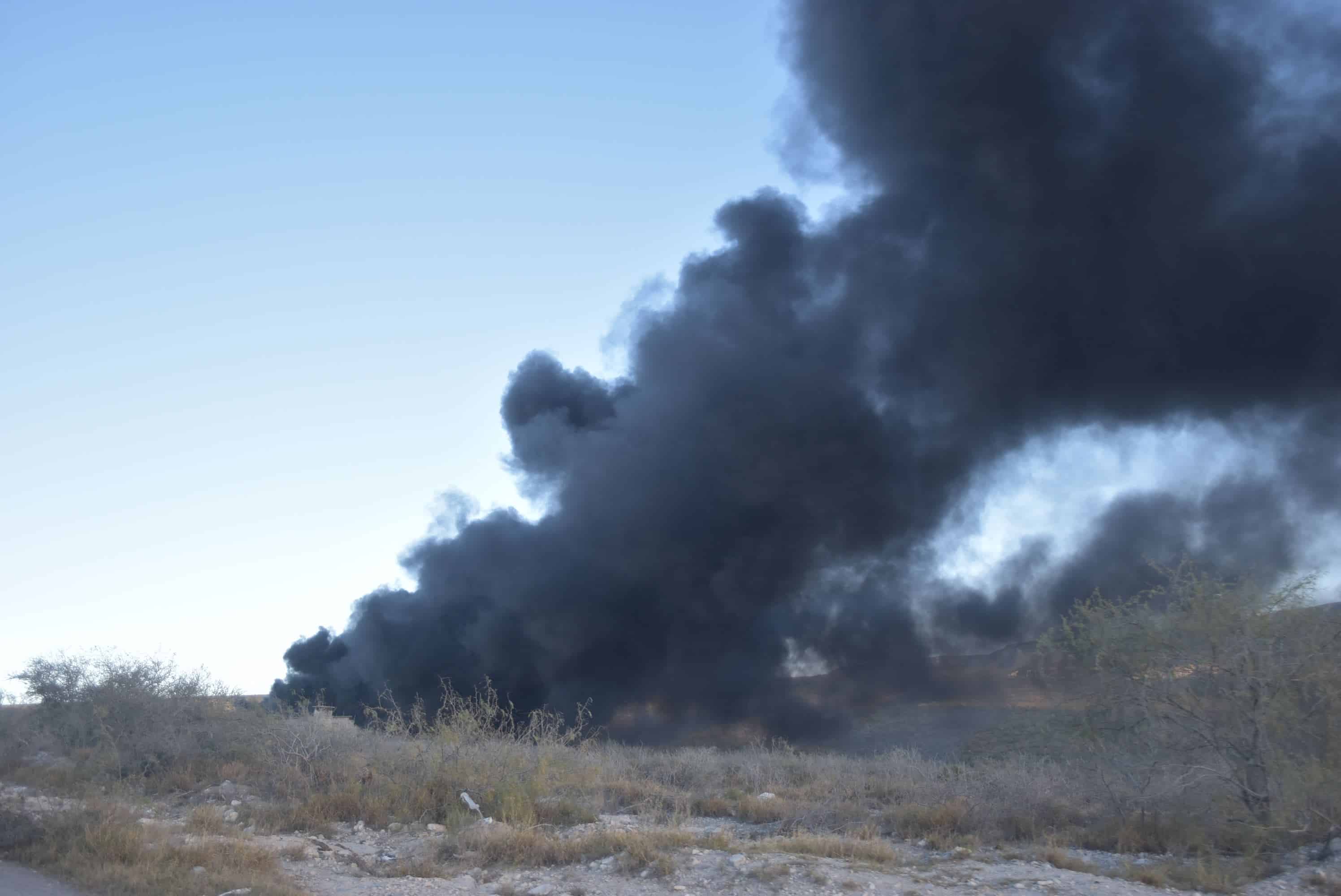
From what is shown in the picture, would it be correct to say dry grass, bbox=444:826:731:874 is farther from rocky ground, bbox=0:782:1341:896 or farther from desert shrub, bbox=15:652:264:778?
desert shrub, bbox=15:652:264:778

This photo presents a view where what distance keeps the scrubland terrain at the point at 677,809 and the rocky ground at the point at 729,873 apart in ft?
0.20

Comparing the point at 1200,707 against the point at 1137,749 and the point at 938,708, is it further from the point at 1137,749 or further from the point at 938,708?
the point at 938,708

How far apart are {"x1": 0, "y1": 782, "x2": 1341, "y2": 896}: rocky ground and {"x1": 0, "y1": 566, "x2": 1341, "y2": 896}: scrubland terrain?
6 centimetres

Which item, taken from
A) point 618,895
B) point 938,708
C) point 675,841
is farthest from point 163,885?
point 938,708

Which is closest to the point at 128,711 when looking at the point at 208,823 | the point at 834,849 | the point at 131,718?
the point at 131,718

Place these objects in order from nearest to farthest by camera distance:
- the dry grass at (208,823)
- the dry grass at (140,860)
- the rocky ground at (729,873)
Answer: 1. the dry grass at (140,860)
2. the rocky ground at (729,873)
3. the dry grass at (208,823)

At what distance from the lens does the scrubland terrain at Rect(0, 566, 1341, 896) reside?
40.4ft

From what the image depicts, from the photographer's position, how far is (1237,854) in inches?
546

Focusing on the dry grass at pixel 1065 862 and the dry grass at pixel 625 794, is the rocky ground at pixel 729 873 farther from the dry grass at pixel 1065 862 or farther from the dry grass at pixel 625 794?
the dry grass at pixel 625 794

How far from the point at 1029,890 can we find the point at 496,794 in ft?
35.0

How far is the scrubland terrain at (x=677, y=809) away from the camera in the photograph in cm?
1232

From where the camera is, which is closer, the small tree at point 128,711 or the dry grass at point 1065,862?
the dry grass at point 1065,862

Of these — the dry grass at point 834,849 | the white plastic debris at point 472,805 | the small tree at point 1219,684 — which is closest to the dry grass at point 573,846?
the dry grass at point 834,849

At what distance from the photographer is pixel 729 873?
12.4 m
